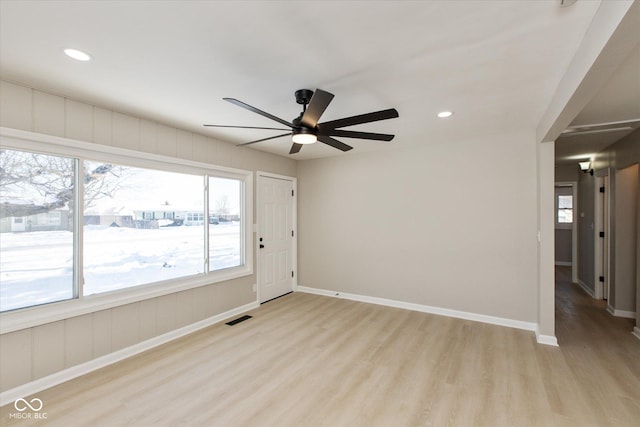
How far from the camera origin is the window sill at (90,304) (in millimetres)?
2248

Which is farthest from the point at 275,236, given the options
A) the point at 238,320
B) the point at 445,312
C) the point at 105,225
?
the point at 445,312

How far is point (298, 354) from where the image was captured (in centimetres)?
291

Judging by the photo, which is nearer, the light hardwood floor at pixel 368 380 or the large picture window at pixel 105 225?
the light hardwood floor at pixel 368 380

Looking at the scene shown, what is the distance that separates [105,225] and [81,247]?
0.30 m

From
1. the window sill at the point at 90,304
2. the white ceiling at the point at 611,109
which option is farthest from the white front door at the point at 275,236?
the white ceiling at the point at 611,109

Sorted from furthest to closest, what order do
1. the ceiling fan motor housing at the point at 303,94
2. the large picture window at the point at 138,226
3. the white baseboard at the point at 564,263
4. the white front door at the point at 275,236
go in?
1. the white baseboard at the point at 564,263
2. the white front door at the point at 275,236
3. the large picture window at the point at 138,226
4. the ceiling fan motor housing at the point at 303,94

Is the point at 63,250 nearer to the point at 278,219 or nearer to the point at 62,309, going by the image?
the point at 62,309

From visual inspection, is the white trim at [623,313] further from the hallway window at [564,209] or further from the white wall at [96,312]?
the white wall at [96,312]

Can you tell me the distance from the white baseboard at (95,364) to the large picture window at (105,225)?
1.83ft

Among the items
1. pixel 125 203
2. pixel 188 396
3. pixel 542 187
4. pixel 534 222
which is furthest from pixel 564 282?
pixel 125 203

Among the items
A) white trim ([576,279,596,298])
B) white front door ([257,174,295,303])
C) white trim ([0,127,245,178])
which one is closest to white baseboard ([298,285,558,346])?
white front door ([257,174,295,303])

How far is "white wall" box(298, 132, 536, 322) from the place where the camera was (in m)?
3.62

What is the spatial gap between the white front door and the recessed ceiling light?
2784 mm

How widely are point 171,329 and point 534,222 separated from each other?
4.72 meters
